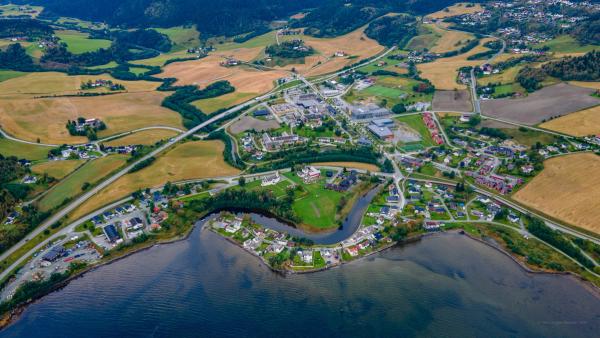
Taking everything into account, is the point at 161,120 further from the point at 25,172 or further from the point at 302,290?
the point at 302,290

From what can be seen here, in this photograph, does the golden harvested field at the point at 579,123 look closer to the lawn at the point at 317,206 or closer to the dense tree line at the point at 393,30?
the lawn at the point at 317,206

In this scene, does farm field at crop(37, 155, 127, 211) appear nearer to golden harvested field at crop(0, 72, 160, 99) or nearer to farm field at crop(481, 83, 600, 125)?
golden harvested field at crop(0, 72, 160, 99)

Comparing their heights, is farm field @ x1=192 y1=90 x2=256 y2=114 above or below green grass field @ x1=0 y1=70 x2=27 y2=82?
below

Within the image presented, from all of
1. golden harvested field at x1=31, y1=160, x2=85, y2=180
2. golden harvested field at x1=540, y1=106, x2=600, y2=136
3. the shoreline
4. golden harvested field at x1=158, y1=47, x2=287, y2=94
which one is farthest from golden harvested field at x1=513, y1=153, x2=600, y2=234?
golden harvested field at x1=31, y1=160, x2=85, y2=180

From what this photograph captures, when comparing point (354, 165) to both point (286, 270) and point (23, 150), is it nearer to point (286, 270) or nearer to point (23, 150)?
point (286, 270)

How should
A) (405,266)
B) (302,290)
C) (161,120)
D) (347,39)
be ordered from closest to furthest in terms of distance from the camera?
(302,290)
(405,266)
(161,120)
(347,39)

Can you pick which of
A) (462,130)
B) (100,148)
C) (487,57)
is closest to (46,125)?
(100,148)

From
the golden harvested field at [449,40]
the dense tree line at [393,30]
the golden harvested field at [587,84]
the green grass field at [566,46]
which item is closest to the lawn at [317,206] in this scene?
the golden harvested field at [587,84]
